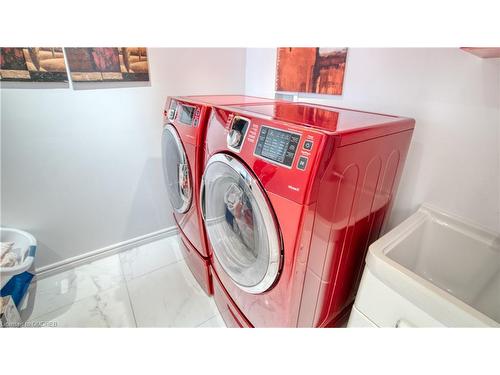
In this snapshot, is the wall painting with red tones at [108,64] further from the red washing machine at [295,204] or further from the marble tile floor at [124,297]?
the marble tile floor at [124,297]

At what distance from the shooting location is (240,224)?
3.41ft

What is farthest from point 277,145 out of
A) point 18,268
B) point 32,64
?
point 18,268

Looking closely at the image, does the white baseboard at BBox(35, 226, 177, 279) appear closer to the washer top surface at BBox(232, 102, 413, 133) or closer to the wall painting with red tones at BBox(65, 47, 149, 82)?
the wall painting with red tones at BBox(65, 47, 149, 82)

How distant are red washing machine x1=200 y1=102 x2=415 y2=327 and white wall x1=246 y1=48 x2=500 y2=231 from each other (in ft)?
0.42

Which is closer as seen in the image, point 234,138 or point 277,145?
point 277,145

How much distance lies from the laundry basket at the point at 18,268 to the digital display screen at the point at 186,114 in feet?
3.95

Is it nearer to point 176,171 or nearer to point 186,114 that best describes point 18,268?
point 176,171

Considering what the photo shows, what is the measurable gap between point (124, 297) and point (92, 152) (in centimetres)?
97

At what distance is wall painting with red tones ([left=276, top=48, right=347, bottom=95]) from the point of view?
1.33m

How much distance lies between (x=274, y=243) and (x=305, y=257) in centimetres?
11
